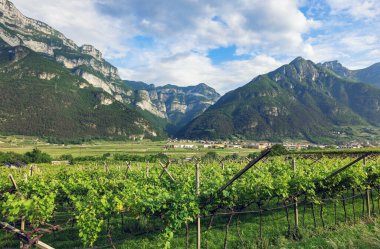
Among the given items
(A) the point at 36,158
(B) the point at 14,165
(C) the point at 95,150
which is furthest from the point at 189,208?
(C) the point at 95,150

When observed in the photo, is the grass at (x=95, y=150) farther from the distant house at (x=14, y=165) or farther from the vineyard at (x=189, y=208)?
the vineyard at (x=189, y=208)

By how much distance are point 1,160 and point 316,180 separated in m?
61.2

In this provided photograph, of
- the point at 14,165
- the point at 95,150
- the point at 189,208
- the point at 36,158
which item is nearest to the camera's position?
the point at 189,208

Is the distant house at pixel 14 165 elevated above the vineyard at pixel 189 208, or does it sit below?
below

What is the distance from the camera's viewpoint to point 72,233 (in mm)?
13055

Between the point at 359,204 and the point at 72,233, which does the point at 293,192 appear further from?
the point at 72,233

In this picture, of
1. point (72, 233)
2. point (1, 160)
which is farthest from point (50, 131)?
point (72, 233)

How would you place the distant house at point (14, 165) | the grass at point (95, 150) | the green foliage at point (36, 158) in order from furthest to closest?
the grass at point (95, 150) < the green foliage at point (36, 158) < the distant house at point (14, 165)

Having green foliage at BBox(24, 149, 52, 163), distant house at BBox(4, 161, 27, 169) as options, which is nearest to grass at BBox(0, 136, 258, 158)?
green foliage at BBox(24, 149, 52, 163)

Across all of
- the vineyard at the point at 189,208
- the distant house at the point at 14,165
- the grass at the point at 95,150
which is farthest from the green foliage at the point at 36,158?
the vineyard at the point at 189,208

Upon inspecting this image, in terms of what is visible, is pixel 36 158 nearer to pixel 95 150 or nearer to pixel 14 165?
pixel 14 165

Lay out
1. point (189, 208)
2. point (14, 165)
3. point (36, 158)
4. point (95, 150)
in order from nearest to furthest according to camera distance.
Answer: point (189, 208) → point (14, 165) → point (36, 158) → point (95, 150)

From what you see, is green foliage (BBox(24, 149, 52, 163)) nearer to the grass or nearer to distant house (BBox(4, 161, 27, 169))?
distant house (BBox(4, 161, 27, 169))

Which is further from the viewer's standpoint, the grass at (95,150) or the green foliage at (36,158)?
the grass at (95,150)
